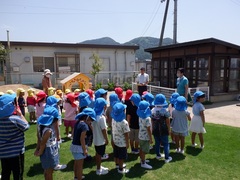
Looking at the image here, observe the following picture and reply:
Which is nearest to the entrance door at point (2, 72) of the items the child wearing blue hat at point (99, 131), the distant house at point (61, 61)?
the distant house at point (61, 61)

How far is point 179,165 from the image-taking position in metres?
4.14

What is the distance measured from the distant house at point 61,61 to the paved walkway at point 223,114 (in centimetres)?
1078

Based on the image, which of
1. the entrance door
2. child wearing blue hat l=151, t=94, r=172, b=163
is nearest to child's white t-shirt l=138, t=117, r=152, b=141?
child wearing blue hat l=151, t=94, r=172, b=163

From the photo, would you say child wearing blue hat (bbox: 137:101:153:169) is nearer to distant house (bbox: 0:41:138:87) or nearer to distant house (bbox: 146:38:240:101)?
distant house (bbox: 146:38:240:101)

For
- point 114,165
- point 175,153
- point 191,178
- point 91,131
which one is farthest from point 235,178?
point 91,131

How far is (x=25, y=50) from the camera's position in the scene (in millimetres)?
17688

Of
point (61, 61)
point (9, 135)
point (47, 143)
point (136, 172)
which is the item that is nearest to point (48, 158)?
point (47, 143)

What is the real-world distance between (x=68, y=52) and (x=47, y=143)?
56.1 feet

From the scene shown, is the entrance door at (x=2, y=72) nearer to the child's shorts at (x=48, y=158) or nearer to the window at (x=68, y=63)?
the window at (x=68, y=63)

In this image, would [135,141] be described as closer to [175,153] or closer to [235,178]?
[175,153]

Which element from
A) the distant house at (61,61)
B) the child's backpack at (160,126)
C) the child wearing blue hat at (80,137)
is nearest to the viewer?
the child wearing blue hat at (80,137)

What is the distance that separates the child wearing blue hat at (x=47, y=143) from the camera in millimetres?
2932

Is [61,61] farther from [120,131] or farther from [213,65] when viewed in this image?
[120,131]

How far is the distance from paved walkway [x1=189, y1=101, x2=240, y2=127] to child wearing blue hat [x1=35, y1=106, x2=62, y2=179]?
6.48m
